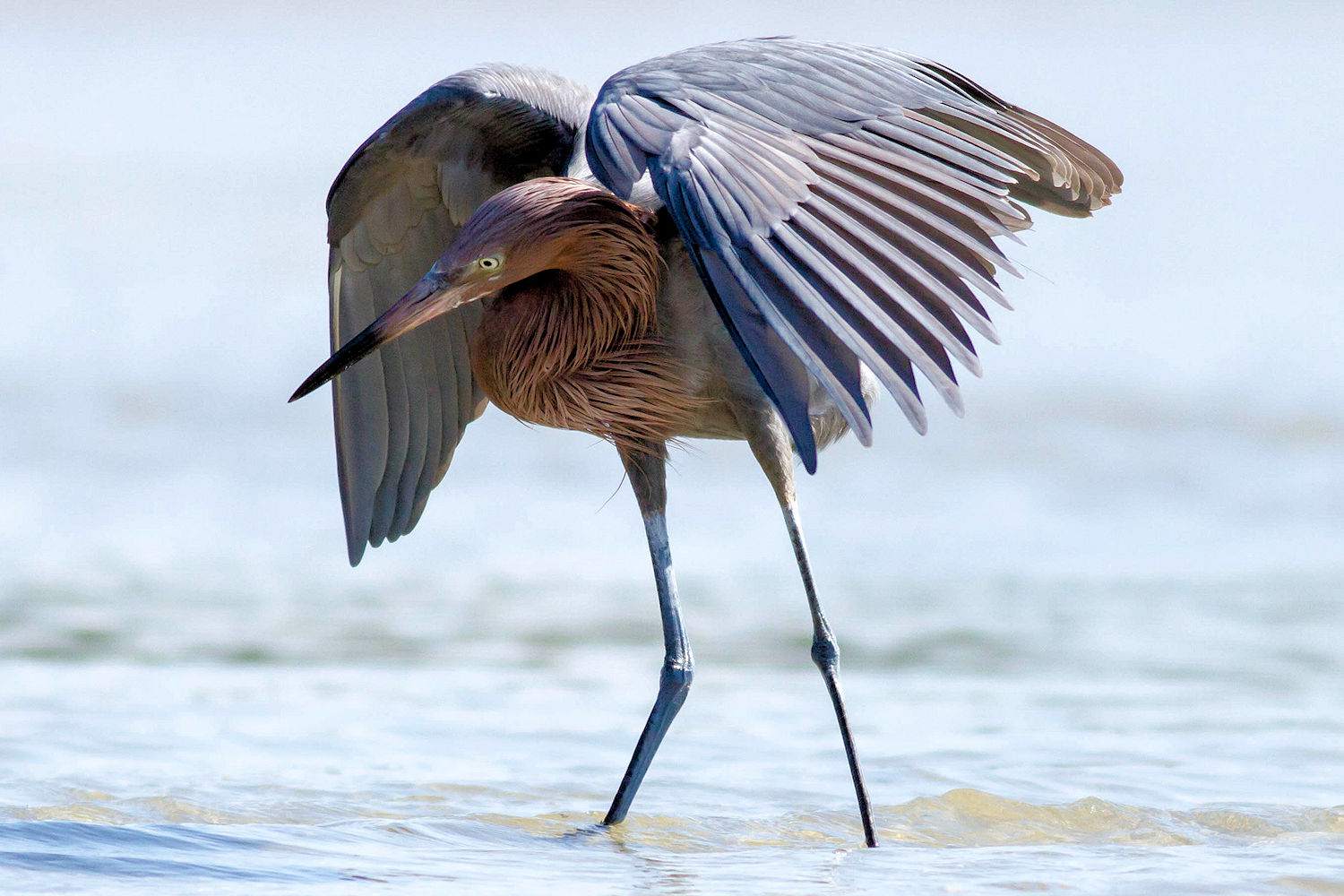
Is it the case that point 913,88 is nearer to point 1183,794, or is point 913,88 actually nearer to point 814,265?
point 814,265

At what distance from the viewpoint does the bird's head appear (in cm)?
486

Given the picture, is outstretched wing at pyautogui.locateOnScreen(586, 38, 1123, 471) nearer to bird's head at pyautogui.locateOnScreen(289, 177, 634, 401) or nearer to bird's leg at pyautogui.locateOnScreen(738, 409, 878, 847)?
bird's head at pyautogui.locateOnScreen(289, 177, 634, 401)

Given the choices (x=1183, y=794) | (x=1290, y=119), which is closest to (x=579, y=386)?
(x=1183, y=794)

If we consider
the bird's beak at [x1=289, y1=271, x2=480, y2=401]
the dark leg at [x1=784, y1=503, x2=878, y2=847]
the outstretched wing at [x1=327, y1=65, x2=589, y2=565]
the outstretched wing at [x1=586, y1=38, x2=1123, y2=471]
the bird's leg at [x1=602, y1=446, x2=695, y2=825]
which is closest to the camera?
the outstretched wing at [x1=586, y1=38, x2=1123, y2=471]

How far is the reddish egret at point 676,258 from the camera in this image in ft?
13.5

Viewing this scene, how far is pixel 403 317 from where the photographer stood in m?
4.86

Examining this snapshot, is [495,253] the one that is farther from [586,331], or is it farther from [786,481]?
[786,481]

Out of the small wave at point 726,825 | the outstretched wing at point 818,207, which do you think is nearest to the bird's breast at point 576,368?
the outstretched wing at point 818,207

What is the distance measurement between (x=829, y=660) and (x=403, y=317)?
5.00 feet

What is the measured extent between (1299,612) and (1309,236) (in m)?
9.38

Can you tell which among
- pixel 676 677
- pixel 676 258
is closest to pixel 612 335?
pixel 676 258

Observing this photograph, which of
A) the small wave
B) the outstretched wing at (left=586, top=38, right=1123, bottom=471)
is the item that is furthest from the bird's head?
the small wave

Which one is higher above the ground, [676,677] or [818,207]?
[818,207]

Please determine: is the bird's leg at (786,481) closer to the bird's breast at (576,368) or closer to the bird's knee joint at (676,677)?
the bird's breast at (576,368)
